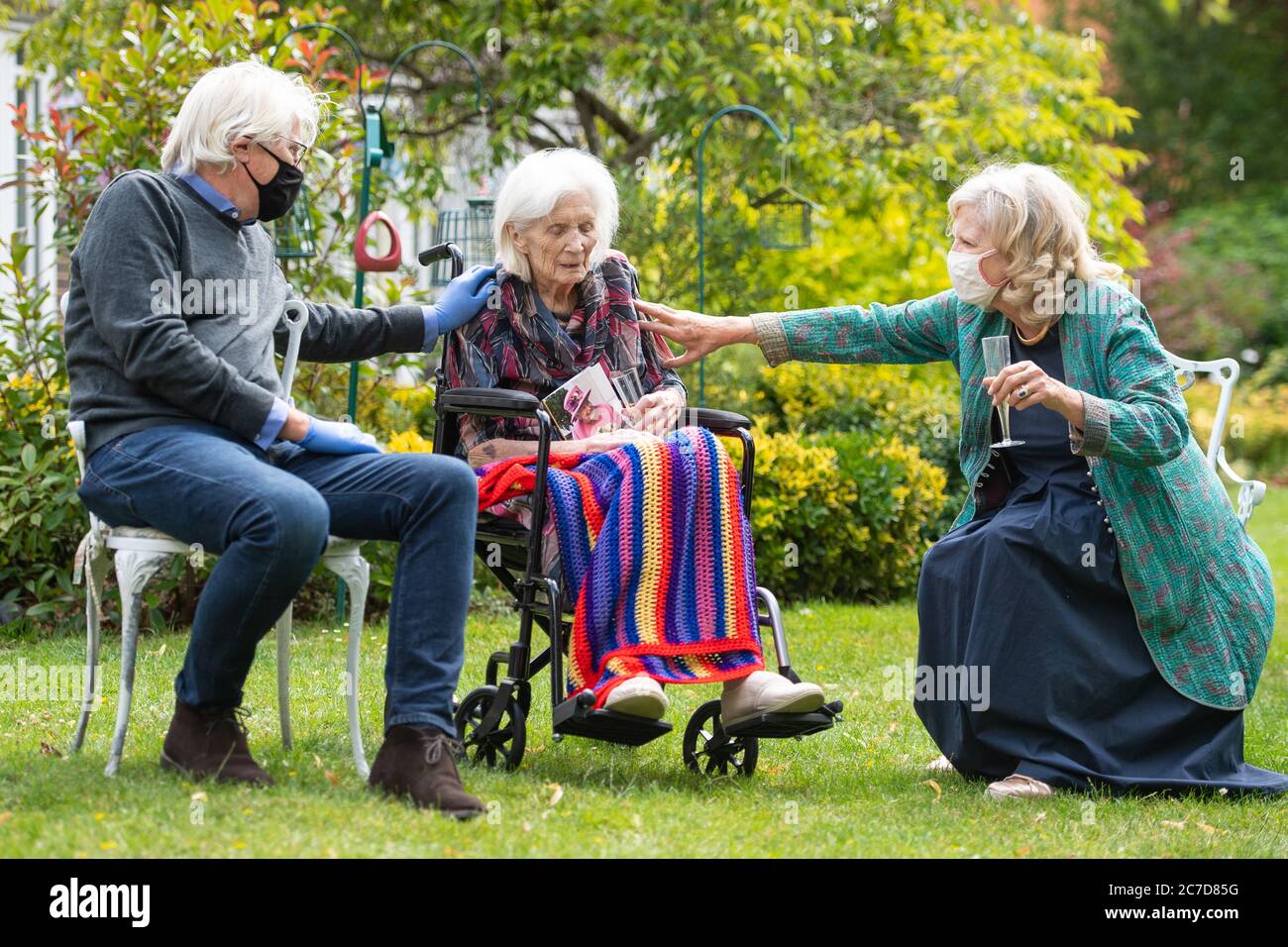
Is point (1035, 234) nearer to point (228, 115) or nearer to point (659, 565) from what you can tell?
point (659, 565)

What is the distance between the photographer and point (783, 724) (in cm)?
303

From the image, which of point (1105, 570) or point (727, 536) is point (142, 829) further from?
point (1105, 570)

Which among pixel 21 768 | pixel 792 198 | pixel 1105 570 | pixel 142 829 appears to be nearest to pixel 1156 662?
pixel 1105 570

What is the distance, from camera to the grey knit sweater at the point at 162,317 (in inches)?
110

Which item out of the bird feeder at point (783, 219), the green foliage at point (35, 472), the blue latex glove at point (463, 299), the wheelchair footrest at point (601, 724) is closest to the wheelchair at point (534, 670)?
the wheelchair footrest at point (601, 724)

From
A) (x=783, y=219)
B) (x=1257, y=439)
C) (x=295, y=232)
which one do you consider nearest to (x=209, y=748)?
(x=295, y=232)

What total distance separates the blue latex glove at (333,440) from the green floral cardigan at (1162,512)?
1468 mm

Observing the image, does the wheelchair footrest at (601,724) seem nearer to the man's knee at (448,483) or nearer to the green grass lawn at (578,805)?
the green grass lawn at (578,805)

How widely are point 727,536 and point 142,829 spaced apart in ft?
4.37

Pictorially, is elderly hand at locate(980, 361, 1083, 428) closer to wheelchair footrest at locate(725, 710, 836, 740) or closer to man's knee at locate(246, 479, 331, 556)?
wheelchair footrest at locate(725, 710, 836, 740)

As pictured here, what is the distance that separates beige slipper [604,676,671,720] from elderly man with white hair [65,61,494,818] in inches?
13.2

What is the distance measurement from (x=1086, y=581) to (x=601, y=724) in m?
1.20

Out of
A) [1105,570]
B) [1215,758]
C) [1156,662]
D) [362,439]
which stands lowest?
[1215,758]
